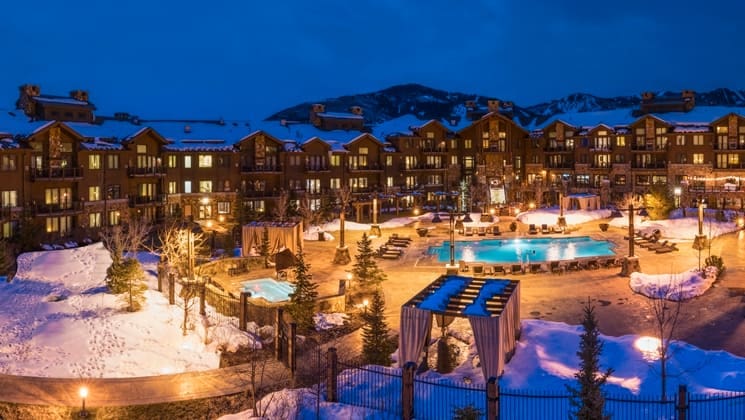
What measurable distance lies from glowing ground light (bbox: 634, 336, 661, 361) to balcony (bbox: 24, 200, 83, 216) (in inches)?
1353

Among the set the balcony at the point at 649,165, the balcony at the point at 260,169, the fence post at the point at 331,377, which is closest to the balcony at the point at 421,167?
the balcony at the point at 260,169

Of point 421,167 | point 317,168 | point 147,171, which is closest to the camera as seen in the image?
point 147,171

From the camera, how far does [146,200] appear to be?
47469 mm

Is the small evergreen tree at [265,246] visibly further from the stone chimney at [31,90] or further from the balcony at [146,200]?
the stone chimney at [31,90]

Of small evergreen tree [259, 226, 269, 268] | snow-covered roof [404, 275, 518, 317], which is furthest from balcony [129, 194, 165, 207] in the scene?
snow-covered roof [404, 275, 518, 317]

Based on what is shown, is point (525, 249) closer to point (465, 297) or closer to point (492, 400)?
point (465, 297)

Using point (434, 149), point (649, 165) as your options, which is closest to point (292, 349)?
point (434, 149)

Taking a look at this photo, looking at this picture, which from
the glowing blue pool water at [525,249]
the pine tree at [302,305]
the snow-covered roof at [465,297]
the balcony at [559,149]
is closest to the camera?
the snow-covered roof at [465,297]

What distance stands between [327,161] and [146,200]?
16.6 meters

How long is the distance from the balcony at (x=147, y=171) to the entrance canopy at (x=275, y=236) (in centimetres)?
1772

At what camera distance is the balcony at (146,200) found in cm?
4641

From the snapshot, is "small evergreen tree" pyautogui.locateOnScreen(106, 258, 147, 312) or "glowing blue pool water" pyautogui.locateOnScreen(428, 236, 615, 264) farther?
"glowing blue pool water" pyautogui.locateOnScreen(428, 236, 615, 264)

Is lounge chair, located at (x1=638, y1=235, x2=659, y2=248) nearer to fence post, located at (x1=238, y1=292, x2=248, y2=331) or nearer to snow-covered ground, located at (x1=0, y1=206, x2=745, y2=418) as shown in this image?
snow-covered ground, located at (x1=0, y1=206, x2=745, y2=418)

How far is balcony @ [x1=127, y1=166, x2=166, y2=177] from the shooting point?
153ft
